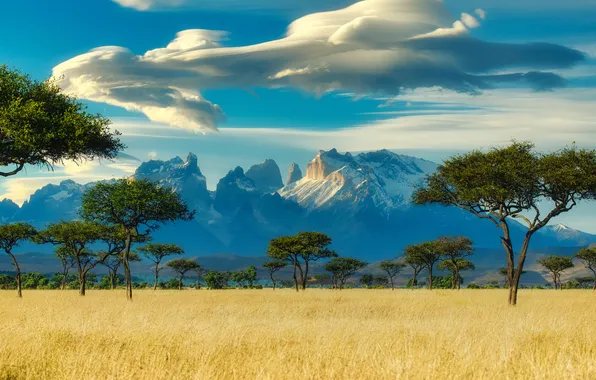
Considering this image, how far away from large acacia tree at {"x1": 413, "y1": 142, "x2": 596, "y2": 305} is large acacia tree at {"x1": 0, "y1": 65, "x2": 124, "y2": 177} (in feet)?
84.5

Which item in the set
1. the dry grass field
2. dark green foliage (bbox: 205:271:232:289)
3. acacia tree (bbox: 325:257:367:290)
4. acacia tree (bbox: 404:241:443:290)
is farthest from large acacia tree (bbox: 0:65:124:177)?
dark green foliage (bbox: 205:271:232:289)

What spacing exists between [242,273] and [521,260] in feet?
509

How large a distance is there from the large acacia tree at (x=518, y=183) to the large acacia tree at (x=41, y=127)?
25.7 m

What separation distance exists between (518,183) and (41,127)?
1237 inches

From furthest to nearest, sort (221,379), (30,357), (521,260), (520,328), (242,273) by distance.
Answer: (242,273), (521,260), (520,328), (30,357), (221,379)

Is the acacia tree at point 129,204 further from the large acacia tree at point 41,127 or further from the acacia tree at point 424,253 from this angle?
the acacia tree at point 424,253

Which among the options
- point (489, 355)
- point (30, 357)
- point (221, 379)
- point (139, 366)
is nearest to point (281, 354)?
point (221, 379)

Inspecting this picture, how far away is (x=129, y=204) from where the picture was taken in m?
46.4

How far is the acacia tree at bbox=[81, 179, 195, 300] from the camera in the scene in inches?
1847

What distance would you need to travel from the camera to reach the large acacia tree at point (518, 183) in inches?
1529

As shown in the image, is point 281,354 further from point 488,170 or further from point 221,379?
point 488,170

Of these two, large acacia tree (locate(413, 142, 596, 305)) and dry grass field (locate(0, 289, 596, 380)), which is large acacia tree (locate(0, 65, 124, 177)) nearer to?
dry grass field (locate(0, 289, 596, 380))

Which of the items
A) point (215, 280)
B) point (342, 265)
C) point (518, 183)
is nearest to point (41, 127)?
point (518, 183)

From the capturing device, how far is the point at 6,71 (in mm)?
28469
